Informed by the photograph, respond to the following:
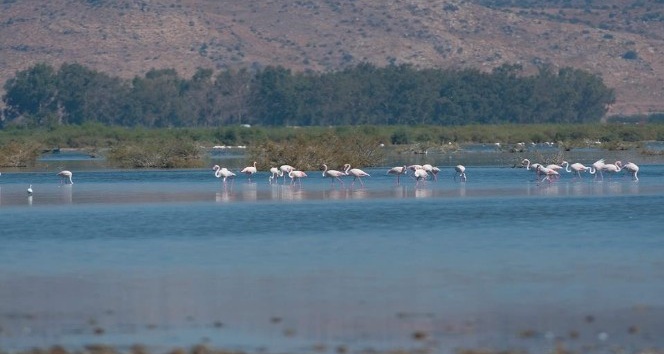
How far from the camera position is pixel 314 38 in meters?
128

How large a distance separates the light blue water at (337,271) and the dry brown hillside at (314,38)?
89.6 metres

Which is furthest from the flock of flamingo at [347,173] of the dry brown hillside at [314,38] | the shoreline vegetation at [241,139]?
the dry brown hillside at [314,38]

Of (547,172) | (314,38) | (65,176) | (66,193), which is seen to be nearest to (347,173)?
(547,172)

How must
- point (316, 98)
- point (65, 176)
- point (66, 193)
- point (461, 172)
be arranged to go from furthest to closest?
point (316, 98), point (65, 176), point (461, 172), point (66, 193)

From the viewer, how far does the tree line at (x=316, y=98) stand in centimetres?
9969

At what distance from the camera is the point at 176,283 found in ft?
55.3

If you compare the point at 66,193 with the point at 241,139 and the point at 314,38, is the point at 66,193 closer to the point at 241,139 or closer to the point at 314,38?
the point at 241,139

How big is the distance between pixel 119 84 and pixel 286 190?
6940cm

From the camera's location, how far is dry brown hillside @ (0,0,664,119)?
121 meters

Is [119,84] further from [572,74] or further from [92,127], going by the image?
[572,74]

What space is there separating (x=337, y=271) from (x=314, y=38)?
111006mm

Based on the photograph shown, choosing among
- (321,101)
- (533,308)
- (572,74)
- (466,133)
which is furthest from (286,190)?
(572,74)

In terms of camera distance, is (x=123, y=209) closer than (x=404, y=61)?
Yes

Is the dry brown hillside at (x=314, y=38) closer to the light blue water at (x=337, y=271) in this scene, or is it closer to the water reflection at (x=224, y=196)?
the water reflection at (x=224, y=196)
